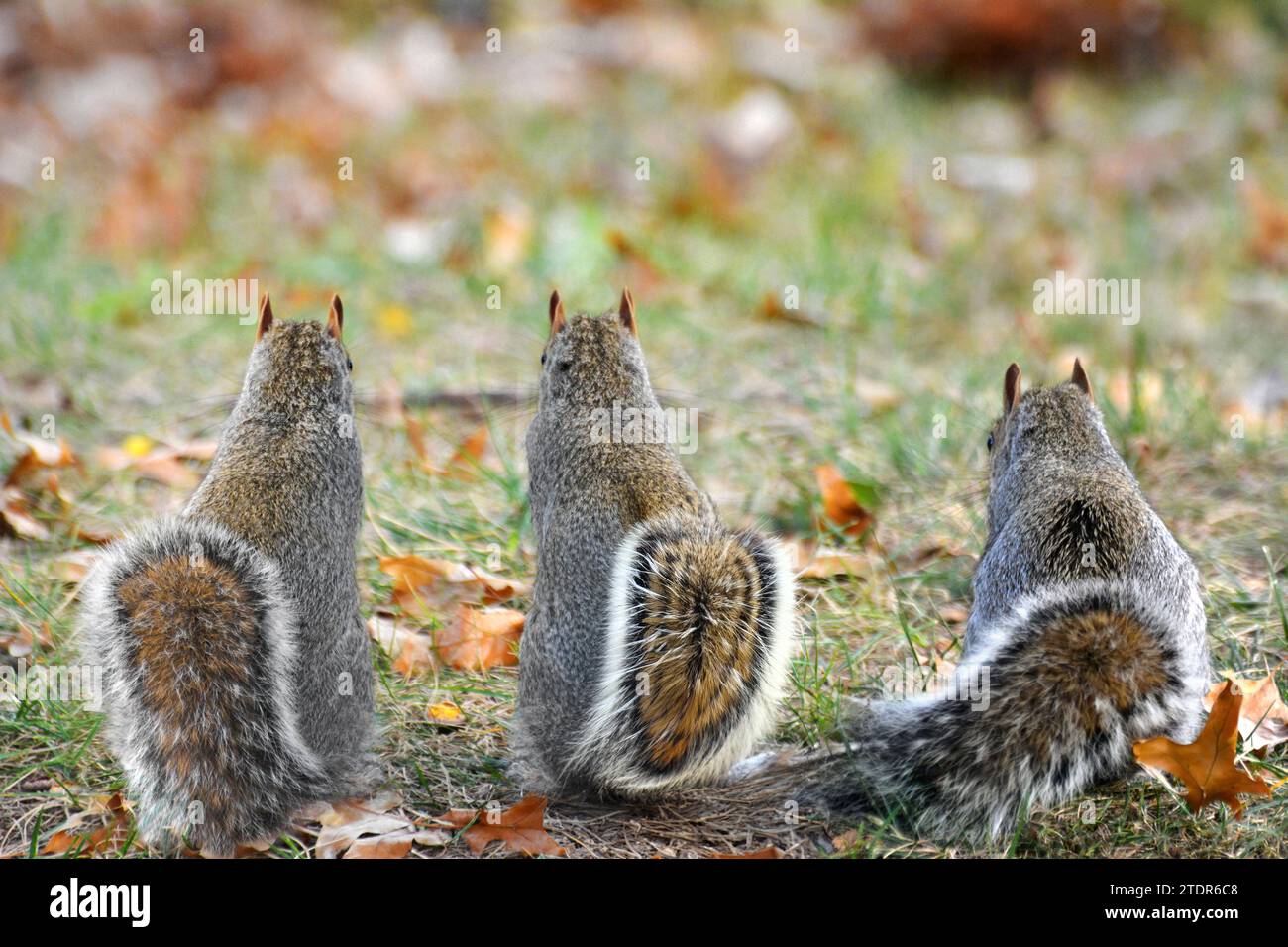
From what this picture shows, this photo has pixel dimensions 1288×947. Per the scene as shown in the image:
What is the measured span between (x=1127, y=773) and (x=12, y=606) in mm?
2094

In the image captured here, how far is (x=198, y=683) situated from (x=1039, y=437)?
157cm

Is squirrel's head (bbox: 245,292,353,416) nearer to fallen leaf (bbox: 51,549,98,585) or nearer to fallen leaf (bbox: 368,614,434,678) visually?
fallen leaf (bbox: 368,614,434,678)

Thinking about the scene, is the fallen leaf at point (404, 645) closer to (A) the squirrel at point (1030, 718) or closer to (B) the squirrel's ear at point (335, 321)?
(B) the squirrel's ear at point (335, 321)

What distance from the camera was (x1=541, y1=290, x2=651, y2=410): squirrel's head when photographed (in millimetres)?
2479

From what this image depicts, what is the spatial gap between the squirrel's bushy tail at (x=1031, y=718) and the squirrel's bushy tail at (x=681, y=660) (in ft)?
0.66

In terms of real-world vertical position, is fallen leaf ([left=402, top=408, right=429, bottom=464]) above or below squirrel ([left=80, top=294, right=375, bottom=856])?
above

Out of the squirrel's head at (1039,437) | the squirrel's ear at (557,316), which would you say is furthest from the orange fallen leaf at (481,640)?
the squirrel's head at (1039,437)

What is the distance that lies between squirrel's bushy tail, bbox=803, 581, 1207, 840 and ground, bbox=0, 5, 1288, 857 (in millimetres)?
68

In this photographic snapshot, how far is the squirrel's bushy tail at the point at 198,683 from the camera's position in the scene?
2.07 meters

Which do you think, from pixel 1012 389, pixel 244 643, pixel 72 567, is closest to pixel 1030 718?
pixel 1012 389

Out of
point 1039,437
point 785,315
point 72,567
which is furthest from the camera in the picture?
point 785,315

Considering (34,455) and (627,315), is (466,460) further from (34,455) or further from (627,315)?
(627,315)

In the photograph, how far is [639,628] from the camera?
219cm

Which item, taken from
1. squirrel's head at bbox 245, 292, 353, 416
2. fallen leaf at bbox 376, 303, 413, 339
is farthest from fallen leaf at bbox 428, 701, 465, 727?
fallen leaf at bbox 376, 303, 413, 339
